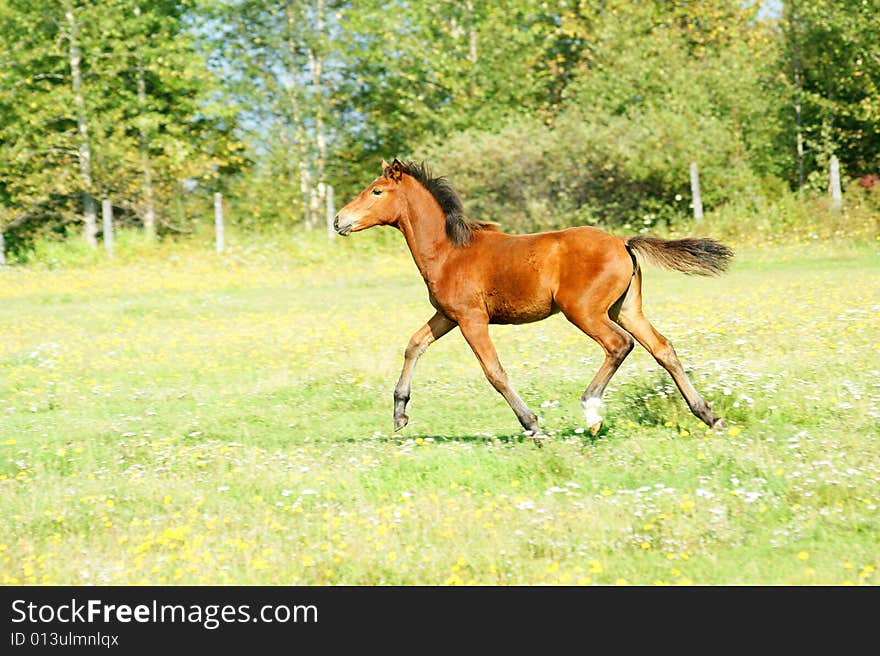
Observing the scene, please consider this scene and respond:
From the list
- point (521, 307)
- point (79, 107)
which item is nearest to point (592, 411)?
point (521, 307)

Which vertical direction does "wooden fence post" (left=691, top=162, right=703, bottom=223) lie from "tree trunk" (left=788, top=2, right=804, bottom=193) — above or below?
below

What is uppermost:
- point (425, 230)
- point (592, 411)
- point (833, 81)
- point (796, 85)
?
point (833, 81)

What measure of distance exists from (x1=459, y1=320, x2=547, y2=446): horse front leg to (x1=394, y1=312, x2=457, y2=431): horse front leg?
1.22 feet

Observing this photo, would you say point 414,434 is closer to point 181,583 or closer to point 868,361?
point 181,583

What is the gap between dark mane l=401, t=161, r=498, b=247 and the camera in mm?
10062

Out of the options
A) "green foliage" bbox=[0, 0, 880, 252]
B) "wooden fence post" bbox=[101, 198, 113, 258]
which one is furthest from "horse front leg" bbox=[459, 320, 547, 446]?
"wooden fence post" bbox=[101, 198, 113, 258]

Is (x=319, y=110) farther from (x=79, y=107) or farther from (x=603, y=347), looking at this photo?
(x=603, y=347)

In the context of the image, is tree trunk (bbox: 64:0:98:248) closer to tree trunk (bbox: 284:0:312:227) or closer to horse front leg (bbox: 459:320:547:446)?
tree trunk (bbox: 284:0:312:227)

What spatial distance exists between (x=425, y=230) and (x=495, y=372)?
4.82ft

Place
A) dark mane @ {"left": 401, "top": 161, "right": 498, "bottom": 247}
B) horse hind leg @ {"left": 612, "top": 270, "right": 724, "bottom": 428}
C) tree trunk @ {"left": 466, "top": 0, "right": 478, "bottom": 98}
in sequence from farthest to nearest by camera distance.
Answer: tree trunk @ {"left": 466, "top": 0, "right": 478, "bottom": 98} → dark mane @ {"left": 401, "top": 161, "right": 498, "bottom": 247} → horse hind leg @ {"left": 612, "top": 270, "right": 724, "bottom": 428}

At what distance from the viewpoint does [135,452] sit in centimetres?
1034

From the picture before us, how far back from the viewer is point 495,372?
9.73 metres

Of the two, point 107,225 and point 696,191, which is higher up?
point 696,191

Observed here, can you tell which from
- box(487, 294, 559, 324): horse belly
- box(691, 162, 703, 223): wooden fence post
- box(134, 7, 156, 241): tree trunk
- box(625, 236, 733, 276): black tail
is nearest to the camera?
box(487, 294, 559, 324): horse belly
